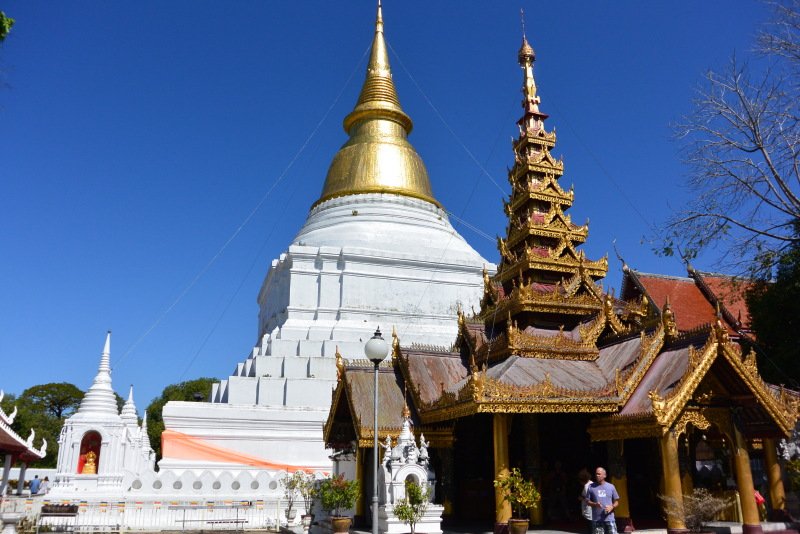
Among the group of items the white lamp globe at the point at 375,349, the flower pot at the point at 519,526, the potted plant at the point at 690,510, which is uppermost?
the white lamp globe at the point at 375,349

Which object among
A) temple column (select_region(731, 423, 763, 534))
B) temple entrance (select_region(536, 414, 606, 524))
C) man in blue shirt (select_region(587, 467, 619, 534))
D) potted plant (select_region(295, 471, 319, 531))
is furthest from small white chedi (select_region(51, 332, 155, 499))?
temple column (select_region(731, 423, 763, 534))

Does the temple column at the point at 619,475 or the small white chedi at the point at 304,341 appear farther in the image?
the small white chedi at the point at 304,341

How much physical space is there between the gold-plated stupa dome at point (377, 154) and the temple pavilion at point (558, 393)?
17.0 meters

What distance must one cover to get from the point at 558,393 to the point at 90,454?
1602 centimetres

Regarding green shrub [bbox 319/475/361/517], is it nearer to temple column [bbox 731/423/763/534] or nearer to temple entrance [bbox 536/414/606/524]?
temple entrance [bbox 536/414/606/524]

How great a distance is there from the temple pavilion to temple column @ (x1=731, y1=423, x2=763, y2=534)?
24mm

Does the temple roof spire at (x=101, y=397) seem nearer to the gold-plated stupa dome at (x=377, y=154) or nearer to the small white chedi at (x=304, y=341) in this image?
the small white chedi at (x=304, y=341)

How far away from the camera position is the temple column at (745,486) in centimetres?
1102

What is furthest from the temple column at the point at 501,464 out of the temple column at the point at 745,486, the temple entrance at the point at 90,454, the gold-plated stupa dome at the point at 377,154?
the gold-plated stupa dome at the point at 377,154

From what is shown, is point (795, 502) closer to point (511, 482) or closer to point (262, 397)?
point (511, 482)

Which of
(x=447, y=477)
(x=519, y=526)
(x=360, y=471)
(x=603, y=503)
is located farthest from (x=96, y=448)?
(x=603, y=503)

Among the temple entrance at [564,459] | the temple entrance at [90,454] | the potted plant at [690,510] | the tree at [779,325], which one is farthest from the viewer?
the tree at [779,325]

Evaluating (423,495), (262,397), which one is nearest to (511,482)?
(423,495)

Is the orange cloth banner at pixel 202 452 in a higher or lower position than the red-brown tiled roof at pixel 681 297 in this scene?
lower
